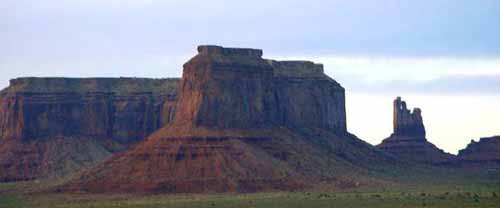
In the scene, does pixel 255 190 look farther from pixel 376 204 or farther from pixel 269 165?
pixel 376 204

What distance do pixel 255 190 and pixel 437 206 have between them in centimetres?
3283

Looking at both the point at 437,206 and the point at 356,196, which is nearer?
the point at 437,206

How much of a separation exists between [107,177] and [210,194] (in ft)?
45.2

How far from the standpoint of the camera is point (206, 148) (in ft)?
655

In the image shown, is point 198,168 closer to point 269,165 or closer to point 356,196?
point 269,165

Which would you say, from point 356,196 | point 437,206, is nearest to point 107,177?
point 356,196

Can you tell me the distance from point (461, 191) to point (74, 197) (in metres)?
41.0

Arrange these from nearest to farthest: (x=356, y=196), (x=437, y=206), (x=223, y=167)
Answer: (x=437, y=206) < (x=356, y=196) < (x=223, y=167)

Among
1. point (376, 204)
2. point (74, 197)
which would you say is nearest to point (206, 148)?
point (74, 197)

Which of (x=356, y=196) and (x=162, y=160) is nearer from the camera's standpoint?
(x=356, y=196)

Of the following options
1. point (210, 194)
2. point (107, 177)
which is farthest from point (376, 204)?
point (107, 177)

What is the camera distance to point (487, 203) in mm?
168375

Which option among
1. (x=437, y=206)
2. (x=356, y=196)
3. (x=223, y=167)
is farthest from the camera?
(x=223, y=167)

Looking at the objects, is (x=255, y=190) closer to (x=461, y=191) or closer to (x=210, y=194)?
(x=210, y=194)
